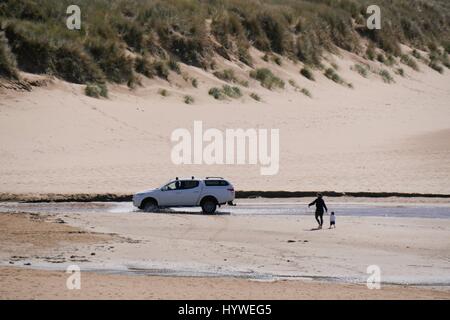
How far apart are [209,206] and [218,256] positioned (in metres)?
9.61

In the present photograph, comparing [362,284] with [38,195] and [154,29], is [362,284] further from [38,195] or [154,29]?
[154,29]

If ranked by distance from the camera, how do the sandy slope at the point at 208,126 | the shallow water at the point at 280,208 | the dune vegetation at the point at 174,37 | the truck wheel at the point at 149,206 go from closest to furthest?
the shallow water at the point at 280,208 → the truck wheel at the point at 149,206 → the sandy slope at the point at 208,126 → the dune vegetation at the point at 174,37

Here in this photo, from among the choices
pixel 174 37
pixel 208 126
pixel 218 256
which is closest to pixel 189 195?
pixel 218 256

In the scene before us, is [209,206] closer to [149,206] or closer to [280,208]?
[149,206]

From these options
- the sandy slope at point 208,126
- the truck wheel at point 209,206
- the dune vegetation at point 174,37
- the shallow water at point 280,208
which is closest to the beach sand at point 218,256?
the shallow water at point 280,208

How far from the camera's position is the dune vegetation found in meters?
47.6

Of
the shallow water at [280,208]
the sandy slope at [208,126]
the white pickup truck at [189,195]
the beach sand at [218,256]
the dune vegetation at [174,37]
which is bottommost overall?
the beach sand at [218,256]

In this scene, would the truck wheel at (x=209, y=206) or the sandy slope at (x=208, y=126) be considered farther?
the sandy slope at (x=208, y=126)

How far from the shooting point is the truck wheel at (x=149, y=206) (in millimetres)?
30078

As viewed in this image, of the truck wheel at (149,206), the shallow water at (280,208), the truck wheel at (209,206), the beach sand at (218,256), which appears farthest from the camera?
the truck wheel at (209,206)

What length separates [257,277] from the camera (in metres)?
18.1

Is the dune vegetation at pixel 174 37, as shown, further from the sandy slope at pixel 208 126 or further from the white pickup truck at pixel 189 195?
the white pickup truck at pixel 189 195

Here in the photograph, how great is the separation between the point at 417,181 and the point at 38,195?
50.2 ft
